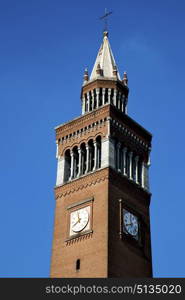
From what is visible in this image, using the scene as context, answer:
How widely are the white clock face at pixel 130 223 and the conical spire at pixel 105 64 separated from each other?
11.6 meters

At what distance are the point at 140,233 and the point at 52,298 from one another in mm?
19030

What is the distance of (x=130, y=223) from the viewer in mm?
44281

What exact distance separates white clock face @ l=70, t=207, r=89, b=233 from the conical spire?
37.3 feet

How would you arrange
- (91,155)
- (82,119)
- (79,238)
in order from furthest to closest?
(82,119) → (91,155) → (79,238)

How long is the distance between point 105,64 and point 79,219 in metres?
13.8

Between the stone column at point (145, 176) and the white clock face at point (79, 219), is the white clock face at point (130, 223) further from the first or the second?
the stone column at point (145, 176)

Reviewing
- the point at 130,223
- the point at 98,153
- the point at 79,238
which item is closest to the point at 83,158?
the point at 98,153

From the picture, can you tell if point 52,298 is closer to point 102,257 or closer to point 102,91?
point 102,257

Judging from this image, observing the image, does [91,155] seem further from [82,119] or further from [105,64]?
[105,64]

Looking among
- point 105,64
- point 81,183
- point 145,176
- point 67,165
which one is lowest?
point 81,183

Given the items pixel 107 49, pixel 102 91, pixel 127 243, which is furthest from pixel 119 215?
pixel 107 49

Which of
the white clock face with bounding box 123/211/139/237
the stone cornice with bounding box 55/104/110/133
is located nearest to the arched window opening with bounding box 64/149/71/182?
the stone cornice with bounding box 55/104/110/133

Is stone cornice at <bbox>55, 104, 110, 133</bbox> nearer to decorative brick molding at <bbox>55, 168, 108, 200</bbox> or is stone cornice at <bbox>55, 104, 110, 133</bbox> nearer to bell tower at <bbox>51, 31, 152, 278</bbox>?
bell tower at <bbox>51, 31, 152, 278</bbox>

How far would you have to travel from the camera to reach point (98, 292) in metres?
26.7
